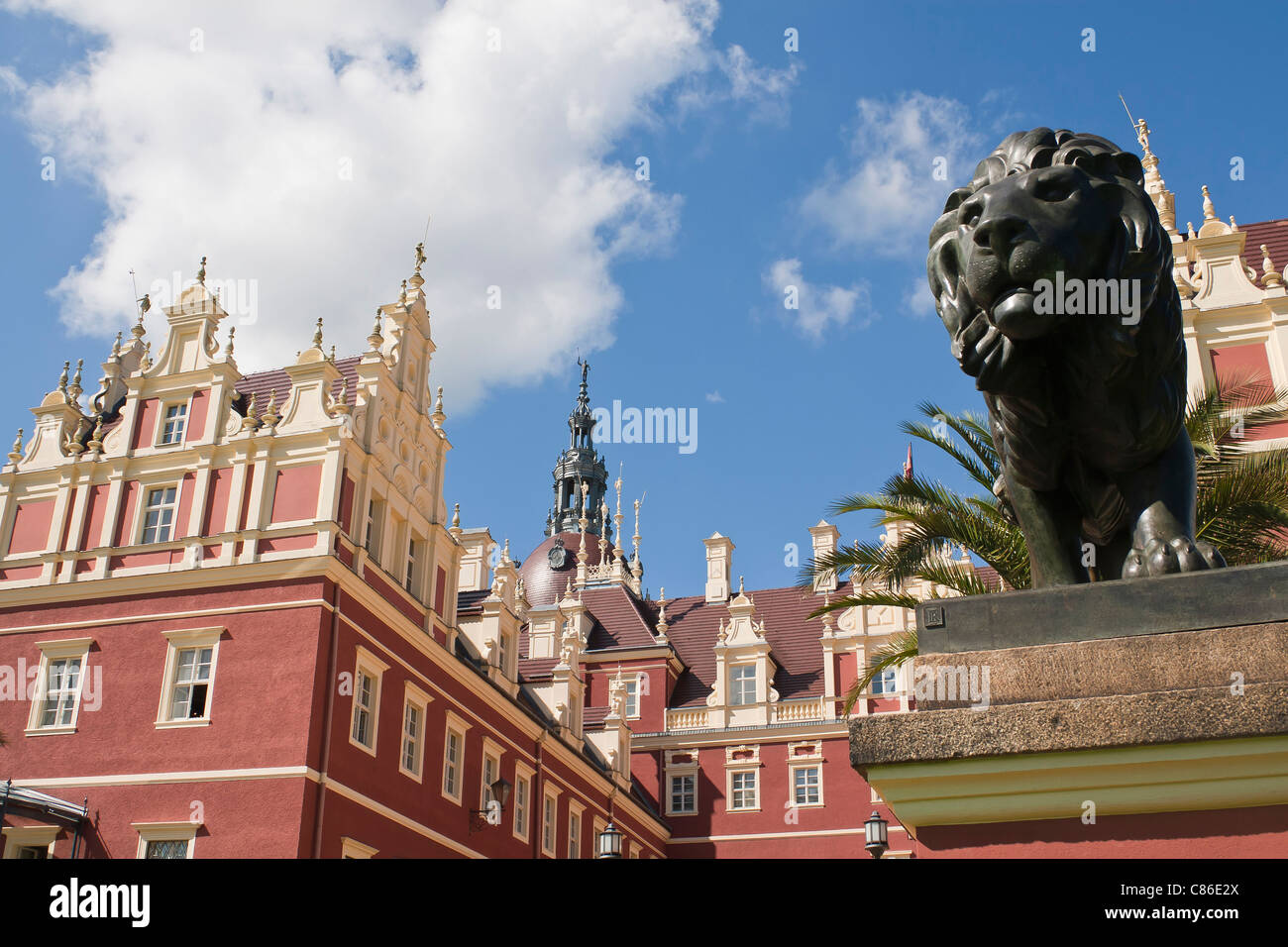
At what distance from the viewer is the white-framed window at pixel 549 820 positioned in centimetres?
2998

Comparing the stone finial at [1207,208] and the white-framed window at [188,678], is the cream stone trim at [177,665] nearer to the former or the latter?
the white-framed window at [188,678]

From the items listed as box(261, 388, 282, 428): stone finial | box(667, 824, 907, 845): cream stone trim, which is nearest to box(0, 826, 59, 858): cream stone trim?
box(261, 388, 282, 428): stone finial

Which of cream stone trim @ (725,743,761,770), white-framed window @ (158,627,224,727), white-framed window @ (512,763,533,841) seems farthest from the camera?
cream stone trim @ (725,743,761,770)

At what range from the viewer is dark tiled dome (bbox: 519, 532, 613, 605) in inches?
2219

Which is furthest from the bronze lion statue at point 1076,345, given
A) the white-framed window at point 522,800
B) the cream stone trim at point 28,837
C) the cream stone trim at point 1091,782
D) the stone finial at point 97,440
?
the white-framed window at point 522,800

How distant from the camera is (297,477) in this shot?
2319cm

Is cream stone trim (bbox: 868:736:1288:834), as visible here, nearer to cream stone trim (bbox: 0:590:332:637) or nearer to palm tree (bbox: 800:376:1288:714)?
palm tree (bbox: 800:376:1288:714)

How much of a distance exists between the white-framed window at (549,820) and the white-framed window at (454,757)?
448 centimetres

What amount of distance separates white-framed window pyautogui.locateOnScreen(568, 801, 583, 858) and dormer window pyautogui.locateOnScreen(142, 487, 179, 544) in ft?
45.7

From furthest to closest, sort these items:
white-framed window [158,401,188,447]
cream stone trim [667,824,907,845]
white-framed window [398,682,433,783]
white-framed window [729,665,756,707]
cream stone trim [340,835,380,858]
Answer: white-framed window [729,665,756,707] < cream stone trim [667,824,907,845] < white-framed window [158,401,188,447] < white-framed window [398,682,433,783] < cream stone trim [340,835,380,858]

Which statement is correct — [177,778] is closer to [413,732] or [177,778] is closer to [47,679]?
[47,679]

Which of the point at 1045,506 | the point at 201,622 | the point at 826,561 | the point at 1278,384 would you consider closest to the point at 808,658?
the point at 1278,384
